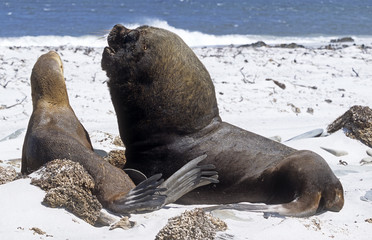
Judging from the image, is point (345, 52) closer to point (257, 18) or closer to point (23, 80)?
point (23, 80)

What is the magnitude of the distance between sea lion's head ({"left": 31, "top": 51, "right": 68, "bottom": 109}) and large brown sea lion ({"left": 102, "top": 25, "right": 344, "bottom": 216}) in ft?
2.01

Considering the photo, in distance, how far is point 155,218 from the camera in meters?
Answer: 3.51

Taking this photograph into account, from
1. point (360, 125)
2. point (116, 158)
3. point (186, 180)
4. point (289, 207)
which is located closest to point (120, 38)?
point (116, 158)

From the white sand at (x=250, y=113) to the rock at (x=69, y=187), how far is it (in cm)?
7

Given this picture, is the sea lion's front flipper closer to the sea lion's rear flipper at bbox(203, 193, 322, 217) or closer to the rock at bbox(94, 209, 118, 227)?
the rock at bbox(94, 209, 118, 227)

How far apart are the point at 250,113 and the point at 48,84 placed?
147 inches

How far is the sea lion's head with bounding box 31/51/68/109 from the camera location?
186 inches

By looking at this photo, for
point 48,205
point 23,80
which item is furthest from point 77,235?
point 23,80

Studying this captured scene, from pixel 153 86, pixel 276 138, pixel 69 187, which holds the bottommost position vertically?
pixel 276 138

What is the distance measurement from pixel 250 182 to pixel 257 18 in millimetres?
28182

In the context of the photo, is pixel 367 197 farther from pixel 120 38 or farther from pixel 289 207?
pixel 120 38

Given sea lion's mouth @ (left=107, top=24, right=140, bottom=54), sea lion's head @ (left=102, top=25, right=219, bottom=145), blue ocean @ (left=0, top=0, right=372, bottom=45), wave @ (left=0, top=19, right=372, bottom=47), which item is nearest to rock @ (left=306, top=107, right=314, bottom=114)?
sea lion's head @ (left=102, top=25, right=219, bottom=145)

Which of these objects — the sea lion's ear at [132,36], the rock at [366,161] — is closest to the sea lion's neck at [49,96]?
the sea lion's ear at [132,36]

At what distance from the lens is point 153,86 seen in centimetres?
422
